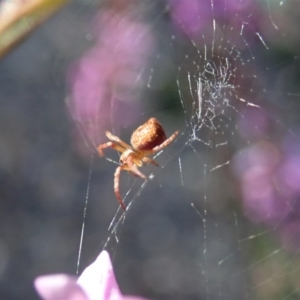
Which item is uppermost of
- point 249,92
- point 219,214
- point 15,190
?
point 15,190

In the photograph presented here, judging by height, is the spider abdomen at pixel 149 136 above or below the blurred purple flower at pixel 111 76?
below

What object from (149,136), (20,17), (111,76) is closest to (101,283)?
(20,17)

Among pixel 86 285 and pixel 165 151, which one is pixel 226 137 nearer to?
pixel 165 151

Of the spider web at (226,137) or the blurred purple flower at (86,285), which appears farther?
the spider web at (226,137)

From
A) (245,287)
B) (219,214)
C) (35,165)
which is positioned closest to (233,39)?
(219,214)

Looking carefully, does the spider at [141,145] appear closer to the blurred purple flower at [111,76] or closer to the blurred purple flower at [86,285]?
the blurred purple flower at [86,285]

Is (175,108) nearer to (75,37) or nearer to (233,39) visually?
(233,39)

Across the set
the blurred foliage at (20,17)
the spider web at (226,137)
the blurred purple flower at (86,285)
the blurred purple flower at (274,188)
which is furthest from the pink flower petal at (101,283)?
the blurred purple flower at (274,188)
